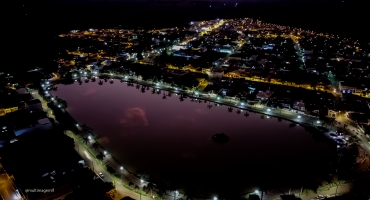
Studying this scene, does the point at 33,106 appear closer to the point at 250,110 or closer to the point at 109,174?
the point at 109,174

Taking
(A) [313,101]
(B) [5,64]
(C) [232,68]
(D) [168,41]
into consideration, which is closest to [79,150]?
(A) [313,101]

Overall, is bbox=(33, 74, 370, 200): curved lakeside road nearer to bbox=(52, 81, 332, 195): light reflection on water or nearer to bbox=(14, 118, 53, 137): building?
bbox=(52, 81, 332, 195): light reflection on water

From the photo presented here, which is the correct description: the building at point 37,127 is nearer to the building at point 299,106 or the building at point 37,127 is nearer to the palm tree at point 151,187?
the palm tree at point 151,187

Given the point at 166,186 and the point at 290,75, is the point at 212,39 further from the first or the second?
the point at 166,186

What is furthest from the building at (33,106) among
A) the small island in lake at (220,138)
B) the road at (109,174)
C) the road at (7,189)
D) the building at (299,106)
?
the building at (299,106)

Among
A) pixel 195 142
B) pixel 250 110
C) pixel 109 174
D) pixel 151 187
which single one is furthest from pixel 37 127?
pixel 250 110

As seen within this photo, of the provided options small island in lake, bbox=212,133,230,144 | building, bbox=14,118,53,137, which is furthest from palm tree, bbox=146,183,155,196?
building, bbox=14,118,53,137
